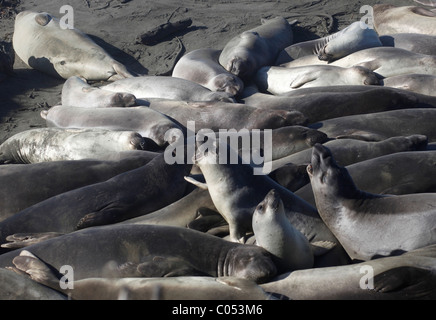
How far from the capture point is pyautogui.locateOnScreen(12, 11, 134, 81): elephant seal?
27.2 feet

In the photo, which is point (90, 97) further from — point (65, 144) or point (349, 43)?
point (349, 43)

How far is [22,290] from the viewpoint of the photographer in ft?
11.3

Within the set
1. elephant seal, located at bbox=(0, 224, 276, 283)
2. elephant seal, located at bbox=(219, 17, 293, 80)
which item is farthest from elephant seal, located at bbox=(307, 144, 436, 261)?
elephant seal, located at bbox=(219, 17, 293, 80)

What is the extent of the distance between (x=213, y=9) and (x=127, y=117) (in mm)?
4373

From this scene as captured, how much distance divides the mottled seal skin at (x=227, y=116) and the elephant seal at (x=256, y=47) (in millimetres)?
1282

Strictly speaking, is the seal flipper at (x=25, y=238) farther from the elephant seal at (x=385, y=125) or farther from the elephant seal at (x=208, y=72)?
the elephant seal at (x=208, y=72)

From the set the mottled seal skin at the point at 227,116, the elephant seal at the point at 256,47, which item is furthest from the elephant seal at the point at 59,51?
the mottled seal skin at the point at 227,116

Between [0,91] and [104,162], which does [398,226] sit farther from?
[0,91]

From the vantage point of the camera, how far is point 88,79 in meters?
8.41

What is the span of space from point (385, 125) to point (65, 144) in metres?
2.79

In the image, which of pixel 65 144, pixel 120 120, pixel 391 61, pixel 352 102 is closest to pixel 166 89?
pixel 120 120

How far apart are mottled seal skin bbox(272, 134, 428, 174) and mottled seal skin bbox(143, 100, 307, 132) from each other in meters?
0.70

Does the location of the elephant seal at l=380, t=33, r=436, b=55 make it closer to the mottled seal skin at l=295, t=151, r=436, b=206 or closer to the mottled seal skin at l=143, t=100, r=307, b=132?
the mottled seal skin at l=143, t=100, r=307, b=132
